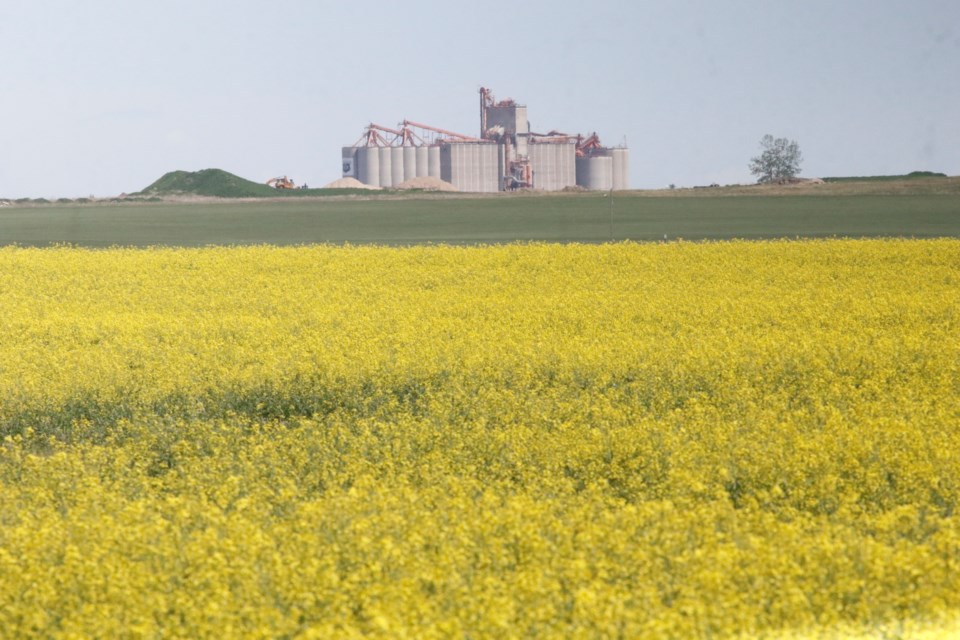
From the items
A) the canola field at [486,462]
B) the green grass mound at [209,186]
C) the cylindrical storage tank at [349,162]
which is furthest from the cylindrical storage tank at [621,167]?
the canola field at [486,462]

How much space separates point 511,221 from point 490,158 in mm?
103192

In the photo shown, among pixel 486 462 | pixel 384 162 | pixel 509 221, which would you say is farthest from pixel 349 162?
pixel 486 462

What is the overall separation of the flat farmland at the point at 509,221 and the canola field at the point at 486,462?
2217cm

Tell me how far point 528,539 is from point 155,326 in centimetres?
1163

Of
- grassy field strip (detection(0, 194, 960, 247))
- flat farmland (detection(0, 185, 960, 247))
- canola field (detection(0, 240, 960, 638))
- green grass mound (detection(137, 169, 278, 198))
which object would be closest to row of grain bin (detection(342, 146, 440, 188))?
green grass mound (detection(137, 169, 278, 198))

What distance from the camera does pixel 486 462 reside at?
10.6 m

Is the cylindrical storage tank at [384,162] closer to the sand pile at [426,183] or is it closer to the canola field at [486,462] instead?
the sand pile at [426,183]

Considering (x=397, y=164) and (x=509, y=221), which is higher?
(x=397, y=164)

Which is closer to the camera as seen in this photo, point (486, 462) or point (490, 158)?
point (486, 462)

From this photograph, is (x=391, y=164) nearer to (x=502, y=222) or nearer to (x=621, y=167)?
(x=621, y=167)

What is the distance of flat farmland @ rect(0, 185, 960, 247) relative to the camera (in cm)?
4381

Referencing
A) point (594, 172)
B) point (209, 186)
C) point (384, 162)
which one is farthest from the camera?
point (594, 172)

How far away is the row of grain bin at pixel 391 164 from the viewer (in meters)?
158

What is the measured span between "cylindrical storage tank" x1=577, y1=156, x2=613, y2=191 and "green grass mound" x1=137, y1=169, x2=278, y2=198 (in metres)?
54.5
